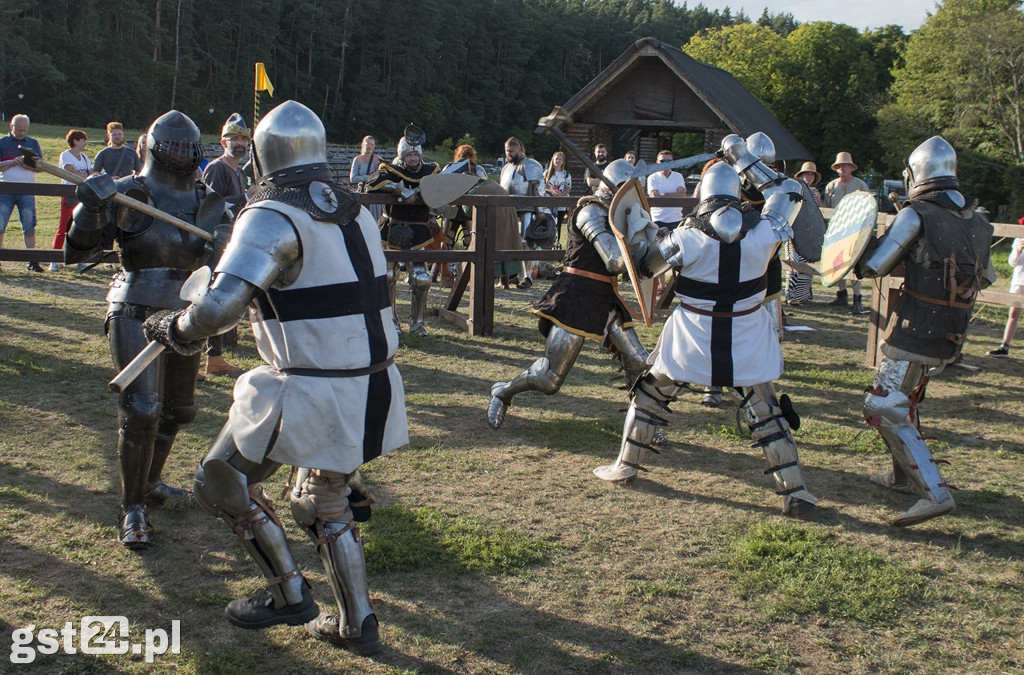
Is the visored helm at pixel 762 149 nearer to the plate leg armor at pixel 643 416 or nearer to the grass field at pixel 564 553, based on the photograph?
the plate leg armor at pixel 643 416

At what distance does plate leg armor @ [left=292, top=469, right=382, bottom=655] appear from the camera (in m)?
3.03

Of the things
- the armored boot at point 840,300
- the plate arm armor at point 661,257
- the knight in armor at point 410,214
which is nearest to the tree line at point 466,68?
the armored boot at point 840,300

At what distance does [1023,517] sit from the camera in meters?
4.62

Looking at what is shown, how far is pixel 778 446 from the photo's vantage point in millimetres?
4555

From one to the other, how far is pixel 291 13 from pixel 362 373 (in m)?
59.1

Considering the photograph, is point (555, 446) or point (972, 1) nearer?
point (555, 446)

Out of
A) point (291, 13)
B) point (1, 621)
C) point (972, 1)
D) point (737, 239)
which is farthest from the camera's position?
point (291, 13)

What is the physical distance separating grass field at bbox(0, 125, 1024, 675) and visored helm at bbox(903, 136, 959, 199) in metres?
1.63

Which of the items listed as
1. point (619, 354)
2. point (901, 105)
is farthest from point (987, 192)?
point (619, 354)

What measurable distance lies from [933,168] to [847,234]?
0.53 metres

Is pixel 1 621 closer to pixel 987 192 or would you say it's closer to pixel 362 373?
pixel 362 373

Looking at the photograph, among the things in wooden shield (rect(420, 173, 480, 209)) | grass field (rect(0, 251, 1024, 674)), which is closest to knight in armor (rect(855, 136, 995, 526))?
grass field (rect(0, 251, 1024, 674))

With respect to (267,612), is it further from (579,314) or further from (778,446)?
(579,314)

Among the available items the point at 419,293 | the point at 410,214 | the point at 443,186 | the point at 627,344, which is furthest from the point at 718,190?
the point at 410,214
